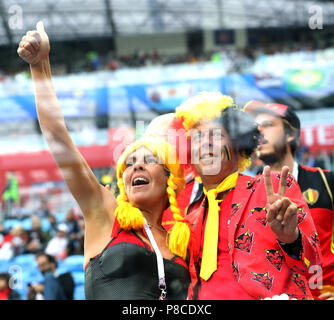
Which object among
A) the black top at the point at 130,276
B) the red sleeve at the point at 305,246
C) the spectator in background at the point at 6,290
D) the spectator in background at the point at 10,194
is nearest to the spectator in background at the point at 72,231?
the spectator in background at the point at 10,194

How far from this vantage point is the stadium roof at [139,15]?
139 centimetres

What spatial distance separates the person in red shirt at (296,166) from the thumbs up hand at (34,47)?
74cm

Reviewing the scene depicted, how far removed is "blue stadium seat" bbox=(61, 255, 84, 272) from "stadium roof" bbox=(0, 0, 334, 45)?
3.83 feet

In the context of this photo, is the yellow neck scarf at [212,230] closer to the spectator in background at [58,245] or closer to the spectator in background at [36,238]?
the spectator in background at [36,238]

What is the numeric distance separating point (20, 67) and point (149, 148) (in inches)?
18.2

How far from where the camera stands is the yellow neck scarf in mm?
1314

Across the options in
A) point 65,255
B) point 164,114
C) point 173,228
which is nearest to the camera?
point 173,228

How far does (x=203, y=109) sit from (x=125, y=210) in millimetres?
398

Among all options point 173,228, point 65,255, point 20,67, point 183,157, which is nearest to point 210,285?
point 173,228

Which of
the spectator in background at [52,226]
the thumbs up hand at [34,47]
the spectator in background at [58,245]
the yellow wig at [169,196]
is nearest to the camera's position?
the thumbs up hand at [34,47]

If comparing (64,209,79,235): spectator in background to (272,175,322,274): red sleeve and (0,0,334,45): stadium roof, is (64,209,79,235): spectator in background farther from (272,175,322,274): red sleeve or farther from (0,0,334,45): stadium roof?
(272,175,322,274): red sleeve

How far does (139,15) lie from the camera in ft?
4.83

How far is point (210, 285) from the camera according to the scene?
1300 millimetres

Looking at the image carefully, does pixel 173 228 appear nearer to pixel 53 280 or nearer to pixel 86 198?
pixel 86 198
